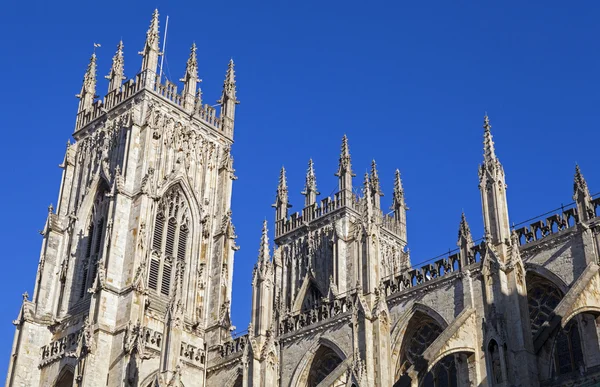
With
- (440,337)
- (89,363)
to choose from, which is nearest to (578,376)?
(440,337)

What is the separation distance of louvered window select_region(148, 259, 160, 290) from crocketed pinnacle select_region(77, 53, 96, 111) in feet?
34.4

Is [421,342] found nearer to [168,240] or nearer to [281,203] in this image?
[168,240]

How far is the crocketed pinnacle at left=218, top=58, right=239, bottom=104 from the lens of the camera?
45625 mm

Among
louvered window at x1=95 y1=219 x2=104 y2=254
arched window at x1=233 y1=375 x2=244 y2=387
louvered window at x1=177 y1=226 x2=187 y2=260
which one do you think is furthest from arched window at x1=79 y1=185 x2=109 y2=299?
arched window at x1=233 y1=375 x2=244 y2=387

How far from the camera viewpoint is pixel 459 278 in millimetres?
28438

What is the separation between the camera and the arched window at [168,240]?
38334 millimetres

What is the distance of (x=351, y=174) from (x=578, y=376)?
2844 cm

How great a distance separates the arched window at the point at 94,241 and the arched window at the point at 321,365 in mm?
11270

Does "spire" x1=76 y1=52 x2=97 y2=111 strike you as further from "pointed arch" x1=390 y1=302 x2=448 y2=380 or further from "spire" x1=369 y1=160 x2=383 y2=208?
"pointed arch" x1=390 y1=302 x2=448 y2=380

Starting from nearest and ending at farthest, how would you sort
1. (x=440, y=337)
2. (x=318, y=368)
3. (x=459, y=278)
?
(x=440, y=337) < (x=459, y=278) < (x=318, y=368)

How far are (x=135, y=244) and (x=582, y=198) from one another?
1870cm

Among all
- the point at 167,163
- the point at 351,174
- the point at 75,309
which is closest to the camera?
the point at 75,309

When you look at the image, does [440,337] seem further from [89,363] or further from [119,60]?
[119,60]

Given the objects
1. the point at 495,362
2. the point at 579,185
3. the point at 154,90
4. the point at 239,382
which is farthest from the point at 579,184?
the point at 154,90
